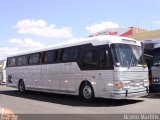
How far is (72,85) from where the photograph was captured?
17453mm

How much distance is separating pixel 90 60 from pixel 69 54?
2.03 metres

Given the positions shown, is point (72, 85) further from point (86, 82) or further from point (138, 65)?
point (138, 65)

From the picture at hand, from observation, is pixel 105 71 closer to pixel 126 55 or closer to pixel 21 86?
pixel 126 55

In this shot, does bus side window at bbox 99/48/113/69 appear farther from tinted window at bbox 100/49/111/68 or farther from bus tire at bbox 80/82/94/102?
bus tire at bbox 80/82/94/102

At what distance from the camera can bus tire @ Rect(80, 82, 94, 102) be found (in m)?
16.0

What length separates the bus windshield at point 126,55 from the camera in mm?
14695

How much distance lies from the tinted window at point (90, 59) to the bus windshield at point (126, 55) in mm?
1250

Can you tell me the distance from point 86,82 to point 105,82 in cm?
157

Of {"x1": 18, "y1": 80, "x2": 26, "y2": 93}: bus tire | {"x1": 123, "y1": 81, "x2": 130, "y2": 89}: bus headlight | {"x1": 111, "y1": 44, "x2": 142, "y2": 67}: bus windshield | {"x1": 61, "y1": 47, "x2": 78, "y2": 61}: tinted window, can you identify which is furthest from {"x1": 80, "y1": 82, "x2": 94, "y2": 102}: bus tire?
{"x1": 18, "y1": 80, "x2": 26, "y2": 93}: bus tire

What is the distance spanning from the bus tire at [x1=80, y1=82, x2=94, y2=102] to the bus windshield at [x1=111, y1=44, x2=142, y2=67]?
2161mm

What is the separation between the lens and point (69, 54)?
1786 centimetres

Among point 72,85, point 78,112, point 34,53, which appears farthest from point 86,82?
point 34,53

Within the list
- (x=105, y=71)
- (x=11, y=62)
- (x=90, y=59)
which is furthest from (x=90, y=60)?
(x=11, y=62)

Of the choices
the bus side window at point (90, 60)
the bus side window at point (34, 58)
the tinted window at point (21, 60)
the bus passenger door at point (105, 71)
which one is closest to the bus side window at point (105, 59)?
the bus passenger door at point (105, 71)
